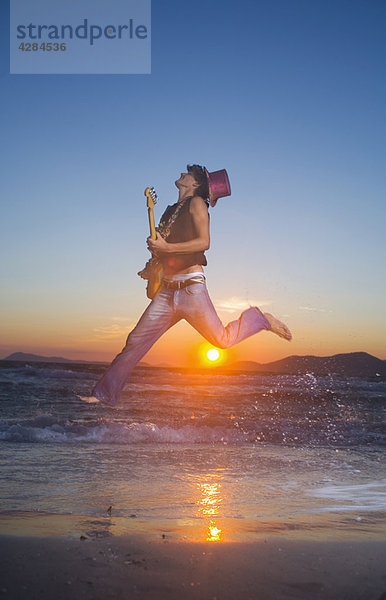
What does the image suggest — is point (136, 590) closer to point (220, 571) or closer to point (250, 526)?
point (220, 571)

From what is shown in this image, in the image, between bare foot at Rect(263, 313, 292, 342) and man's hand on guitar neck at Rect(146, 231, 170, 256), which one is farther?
bare foot at Rect(263, 313, 292, 342)

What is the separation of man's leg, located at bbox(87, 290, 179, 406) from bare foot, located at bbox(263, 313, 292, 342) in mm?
1023

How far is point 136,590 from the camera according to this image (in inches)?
93.3

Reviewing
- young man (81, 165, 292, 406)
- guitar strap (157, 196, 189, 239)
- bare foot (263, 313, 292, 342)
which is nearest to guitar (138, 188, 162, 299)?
young man (81, 165, 292, 406)

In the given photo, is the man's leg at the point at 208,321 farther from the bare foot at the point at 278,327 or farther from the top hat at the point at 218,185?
the top hat at the point at 218,185

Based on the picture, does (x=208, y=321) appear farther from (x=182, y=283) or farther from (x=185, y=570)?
(x=185, y=570)

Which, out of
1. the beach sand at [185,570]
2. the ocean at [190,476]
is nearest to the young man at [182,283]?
the ocean at [190,476]

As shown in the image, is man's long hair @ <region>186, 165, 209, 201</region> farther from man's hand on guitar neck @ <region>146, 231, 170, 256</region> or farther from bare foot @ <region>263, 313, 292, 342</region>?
bare foot @ <region>263, 313, 292, 342</region>

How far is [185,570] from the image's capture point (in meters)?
2.69

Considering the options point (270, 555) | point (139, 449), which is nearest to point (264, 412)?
point (139, 449)

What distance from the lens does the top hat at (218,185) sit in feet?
14.5

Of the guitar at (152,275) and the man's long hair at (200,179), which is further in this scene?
the guitar at (152,275)

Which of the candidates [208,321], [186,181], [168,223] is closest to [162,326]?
[208,321]

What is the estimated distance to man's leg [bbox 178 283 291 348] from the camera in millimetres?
4527
